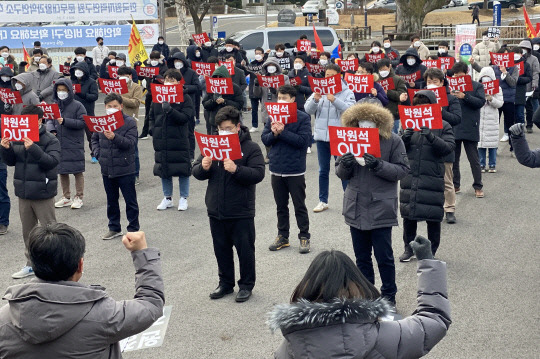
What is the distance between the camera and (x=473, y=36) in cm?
2194

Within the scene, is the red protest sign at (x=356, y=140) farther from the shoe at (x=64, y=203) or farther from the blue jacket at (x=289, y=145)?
the shoe at (x=64, y=203)

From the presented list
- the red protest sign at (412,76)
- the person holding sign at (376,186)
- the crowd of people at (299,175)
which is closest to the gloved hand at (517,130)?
the crowd of people at (299,175)

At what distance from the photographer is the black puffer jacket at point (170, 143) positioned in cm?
1080

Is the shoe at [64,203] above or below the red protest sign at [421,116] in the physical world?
below

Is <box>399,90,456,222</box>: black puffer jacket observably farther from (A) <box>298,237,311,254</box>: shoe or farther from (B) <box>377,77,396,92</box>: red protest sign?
(B) <box>377,77,396,92</box>: red protest sign

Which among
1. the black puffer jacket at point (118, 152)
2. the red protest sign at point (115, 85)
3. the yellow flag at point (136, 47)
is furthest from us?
the yellow flag at point (136, 47)

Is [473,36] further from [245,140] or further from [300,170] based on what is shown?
[245,140]

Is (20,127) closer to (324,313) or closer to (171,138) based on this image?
(171,138)

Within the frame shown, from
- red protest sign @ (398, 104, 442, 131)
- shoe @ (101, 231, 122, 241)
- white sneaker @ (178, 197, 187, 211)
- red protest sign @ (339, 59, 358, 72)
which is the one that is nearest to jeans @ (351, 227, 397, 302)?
red protest sign @ (398, 104, 442, 131)

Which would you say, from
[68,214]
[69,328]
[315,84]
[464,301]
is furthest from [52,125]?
[69,328]

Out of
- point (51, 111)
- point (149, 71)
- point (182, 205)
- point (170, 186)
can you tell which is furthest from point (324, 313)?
point (149, 71)

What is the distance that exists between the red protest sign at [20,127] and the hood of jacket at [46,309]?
5362mm

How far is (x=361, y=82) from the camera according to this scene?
39.2ft

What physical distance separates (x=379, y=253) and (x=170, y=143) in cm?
492
